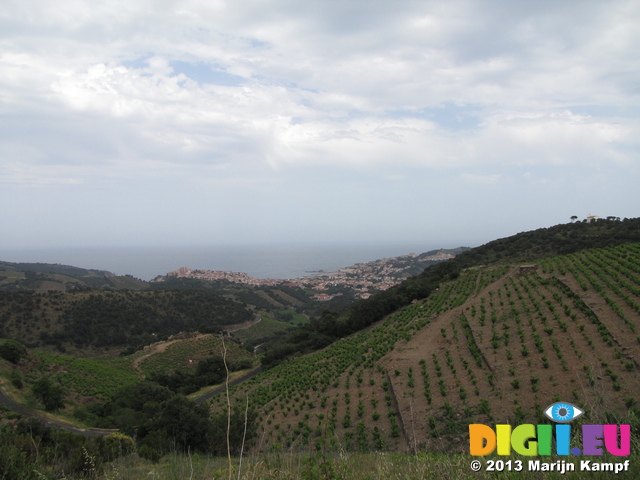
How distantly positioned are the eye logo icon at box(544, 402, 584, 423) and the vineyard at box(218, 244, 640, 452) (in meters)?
0.55

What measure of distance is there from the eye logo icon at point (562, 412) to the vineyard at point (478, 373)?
548 mm

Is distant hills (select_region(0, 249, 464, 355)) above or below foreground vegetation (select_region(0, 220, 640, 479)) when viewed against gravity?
below

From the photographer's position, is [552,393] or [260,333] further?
[260,333]

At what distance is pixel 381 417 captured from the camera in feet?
29.1

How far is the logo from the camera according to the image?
279cm

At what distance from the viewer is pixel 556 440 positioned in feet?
9.70

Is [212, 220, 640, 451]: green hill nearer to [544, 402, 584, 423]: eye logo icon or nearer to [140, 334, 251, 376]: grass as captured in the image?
[544, 402, 584, 423]: eye logo icon

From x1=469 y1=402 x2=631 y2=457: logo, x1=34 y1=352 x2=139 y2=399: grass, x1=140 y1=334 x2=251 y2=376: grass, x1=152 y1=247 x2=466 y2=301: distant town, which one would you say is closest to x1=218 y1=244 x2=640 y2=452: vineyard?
x1=469 y1=402 x2=631 y2=457: logo

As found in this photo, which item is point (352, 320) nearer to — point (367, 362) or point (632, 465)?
point (367, 362)

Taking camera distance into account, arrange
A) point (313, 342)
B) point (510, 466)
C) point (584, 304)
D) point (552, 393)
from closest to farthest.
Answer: point (510, 466) < point (552, 393) < point (584, 304) < point (313, 342)

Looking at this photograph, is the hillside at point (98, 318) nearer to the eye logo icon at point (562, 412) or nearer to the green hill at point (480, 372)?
the green hill at point (480, 372)

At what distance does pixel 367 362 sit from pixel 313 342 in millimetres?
13352

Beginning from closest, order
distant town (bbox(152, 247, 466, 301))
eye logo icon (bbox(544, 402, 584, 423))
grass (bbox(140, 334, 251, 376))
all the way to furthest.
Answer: eye logo icon (bbox(544, 402, 584, 423)), grass (bbox(140, 334, 251, 376)), distant town (bbox(152, 247, 466, 301))

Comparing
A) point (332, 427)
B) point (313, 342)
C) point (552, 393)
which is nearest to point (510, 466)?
point (552, 393)
